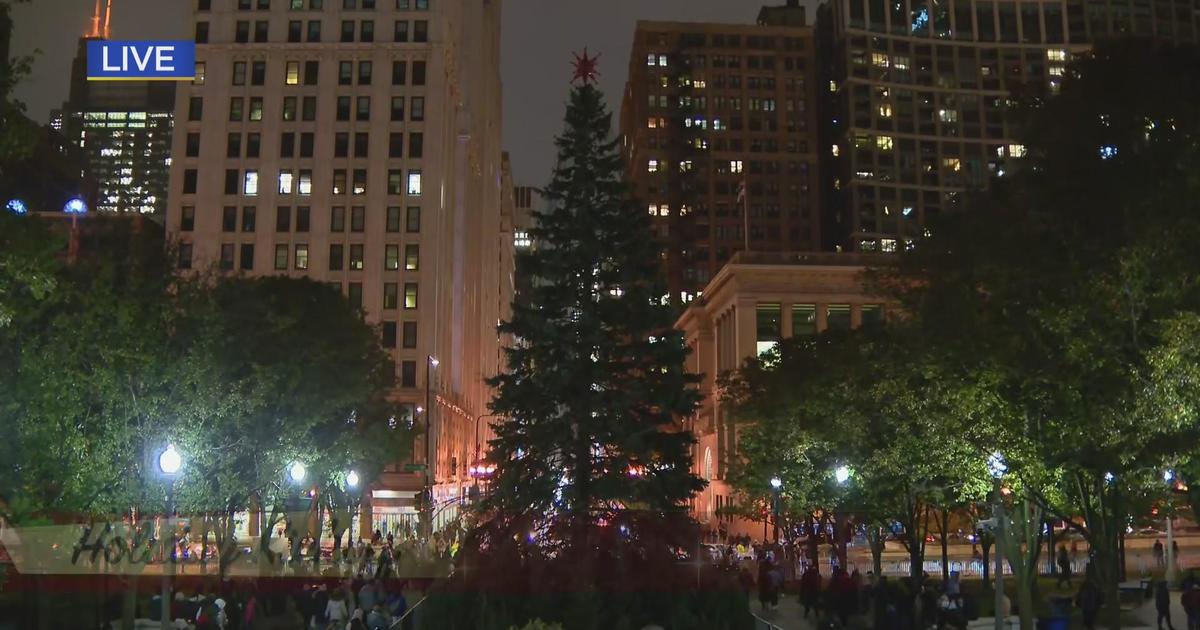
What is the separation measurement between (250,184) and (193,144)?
23.8 ft

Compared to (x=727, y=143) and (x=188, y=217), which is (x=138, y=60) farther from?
(x=727, y=143)

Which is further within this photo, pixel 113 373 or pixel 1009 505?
pixel 1009 505

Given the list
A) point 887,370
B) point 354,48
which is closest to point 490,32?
point 354,48

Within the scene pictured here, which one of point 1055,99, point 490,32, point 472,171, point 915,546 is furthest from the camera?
point 490,32

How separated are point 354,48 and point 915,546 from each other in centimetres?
8317

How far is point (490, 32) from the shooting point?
174 m

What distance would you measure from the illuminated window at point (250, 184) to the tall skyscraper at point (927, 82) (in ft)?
323

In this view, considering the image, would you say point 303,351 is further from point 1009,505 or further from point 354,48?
point 354,48

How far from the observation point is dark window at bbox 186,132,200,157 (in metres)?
104

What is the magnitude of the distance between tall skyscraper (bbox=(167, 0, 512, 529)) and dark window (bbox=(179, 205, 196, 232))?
0.12 m

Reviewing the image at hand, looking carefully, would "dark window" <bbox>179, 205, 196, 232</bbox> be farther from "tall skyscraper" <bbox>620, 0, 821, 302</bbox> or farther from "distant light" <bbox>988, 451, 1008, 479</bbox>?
"distant light" <bbox>988, 451, 1008, 479</bbox>

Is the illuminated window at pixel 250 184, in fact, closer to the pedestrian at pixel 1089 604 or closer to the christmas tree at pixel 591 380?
the christmas tree at pixel 591 380

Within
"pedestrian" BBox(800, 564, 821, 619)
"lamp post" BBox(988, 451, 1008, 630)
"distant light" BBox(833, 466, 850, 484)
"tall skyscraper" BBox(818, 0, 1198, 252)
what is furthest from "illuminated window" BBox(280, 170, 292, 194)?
"tall skyscraper" BBox(818, 0, 1198, 252)

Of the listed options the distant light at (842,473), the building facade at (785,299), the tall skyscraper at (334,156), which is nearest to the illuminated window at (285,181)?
the tall skyscraper at (334,156)
